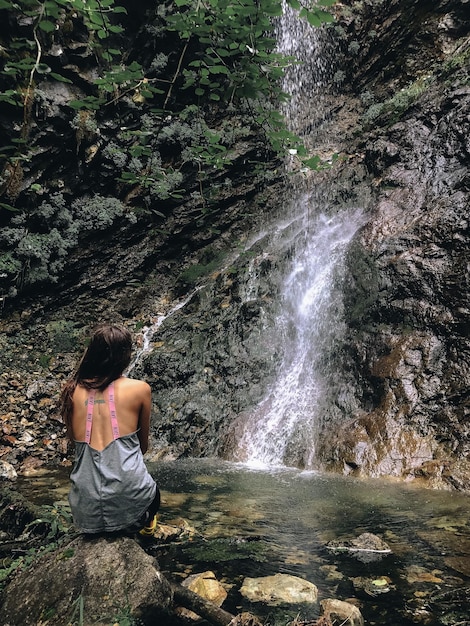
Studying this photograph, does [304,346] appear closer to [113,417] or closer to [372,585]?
[372,585]

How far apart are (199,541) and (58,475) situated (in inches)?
115

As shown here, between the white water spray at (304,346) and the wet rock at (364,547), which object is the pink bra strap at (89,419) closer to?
the wet rock at (364,547)

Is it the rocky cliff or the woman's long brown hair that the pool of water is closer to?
the rocky cliff

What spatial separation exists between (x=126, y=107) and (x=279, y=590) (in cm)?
855

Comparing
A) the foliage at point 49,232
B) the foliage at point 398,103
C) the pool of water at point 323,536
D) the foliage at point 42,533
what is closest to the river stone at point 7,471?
the pool of water at point 323,536

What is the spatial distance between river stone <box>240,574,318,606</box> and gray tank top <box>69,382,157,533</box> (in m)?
0.82

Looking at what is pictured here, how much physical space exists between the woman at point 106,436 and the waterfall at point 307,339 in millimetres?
3870

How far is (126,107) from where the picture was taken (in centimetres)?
845

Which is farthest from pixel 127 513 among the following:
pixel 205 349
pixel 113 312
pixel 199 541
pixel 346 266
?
pixel 113 312

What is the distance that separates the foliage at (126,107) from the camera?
2.44 meters

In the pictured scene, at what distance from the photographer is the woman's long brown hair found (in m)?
2.15

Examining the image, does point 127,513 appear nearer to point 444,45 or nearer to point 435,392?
point 435,392

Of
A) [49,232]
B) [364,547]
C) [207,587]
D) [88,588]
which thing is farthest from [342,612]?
[49,232]

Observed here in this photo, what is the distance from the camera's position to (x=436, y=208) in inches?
277
